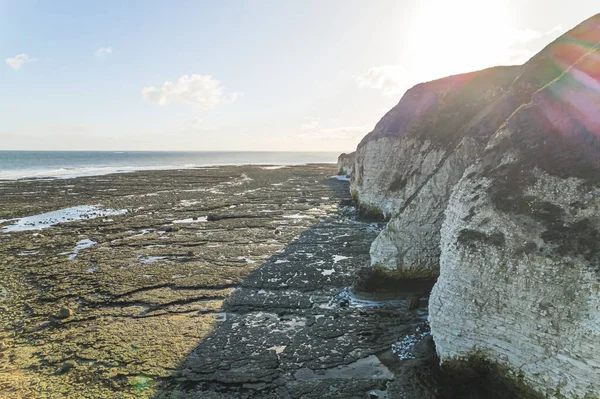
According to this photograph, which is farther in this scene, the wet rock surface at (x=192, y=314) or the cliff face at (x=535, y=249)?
the wet rock surface at (x=192, y=314)

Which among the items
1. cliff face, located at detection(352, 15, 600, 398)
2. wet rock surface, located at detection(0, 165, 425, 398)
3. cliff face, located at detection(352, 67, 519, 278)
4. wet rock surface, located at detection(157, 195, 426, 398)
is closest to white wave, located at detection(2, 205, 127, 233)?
wet rock surface, located at detection(0, 165, 425, 398)

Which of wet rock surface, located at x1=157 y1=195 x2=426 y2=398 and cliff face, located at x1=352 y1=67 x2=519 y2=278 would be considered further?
cliff face, located at x1=352 y1=67 x2=519 y2=278

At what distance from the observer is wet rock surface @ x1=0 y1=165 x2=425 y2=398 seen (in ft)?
37.5

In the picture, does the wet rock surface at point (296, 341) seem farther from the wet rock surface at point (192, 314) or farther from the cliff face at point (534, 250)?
the cliff face at point (534, 250)

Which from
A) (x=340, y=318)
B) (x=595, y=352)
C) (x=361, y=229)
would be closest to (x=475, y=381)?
(x=595, y=352)

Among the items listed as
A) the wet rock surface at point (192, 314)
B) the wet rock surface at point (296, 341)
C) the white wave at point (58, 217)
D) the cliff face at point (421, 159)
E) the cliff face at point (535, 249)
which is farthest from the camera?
the white wave at point (58, 217)

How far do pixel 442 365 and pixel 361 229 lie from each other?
63.4ft

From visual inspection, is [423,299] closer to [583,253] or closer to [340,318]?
[340,318]

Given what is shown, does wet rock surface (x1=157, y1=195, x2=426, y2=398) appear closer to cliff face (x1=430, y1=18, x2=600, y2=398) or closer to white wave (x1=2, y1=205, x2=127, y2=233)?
cliff face (x1=430, y1=18, x2=600, y2=398)

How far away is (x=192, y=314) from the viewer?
15.8 meters

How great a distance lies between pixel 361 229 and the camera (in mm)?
30172

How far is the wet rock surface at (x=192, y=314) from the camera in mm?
11422

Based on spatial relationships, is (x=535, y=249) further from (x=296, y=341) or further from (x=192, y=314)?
(x=192, y=314)

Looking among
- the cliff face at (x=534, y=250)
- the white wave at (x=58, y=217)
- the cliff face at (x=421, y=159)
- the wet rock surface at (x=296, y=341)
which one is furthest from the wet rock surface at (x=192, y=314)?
the cliff face at (x=534, y=250)
